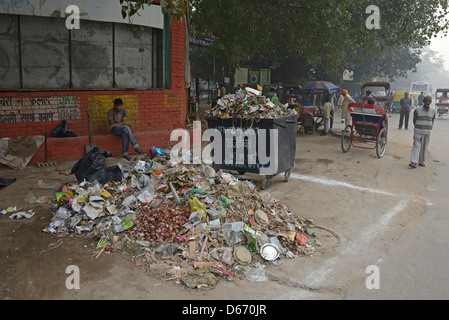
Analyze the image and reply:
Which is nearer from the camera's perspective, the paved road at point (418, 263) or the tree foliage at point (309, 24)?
the paved road at point (418, 263)

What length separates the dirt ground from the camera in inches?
148

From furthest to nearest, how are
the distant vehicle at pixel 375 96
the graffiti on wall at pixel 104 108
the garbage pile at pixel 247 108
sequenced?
the distant vehicle at pixel 375 96 → the graffiti on wall at pixel 104 108 → the garbage pile at pixel 247 108

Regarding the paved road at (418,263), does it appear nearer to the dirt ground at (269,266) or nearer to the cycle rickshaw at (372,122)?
the dirt ground at (269,266)

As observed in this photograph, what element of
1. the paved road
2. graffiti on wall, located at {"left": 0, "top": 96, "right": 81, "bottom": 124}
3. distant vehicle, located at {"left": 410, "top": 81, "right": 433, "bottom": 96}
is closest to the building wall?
graffiti on wall, located at {"left": 0, "top": 96, "right": 81, "bottom": 124}

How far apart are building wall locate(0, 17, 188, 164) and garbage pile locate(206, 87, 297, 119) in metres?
2.74

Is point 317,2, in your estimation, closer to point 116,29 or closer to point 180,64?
point 180,64

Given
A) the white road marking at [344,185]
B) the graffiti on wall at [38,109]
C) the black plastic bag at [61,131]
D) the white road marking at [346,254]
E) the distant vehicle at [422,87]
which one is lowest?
the white road marking at [346,254]

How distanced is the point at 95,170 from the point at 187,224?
2392 mm

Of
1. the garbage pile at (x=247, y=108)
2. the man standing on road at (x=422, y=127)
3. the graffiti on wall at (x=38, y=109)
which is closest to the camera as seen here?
the garbage pile at (x=247, y=108)

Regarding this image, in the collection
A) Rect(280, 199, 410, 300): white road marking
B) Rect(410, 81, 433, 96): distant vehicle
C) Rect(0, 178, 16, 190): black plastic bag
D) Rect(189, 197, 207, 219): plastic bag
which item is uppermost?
Rect(410, 81, 433, 96): distant vehicle

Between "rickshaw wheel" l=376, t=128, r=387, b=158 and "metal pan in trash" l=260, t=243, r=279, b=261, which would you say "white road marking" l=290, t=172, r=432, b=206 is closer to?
"rickshaw wheel" l=376, t=128, r=387, b=158

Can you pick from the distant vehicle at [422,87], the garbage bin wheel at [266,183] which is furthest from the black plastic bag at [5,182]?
the distant vehicle at [422,87]

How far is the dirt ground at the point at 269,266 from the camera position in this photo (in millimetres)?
3768

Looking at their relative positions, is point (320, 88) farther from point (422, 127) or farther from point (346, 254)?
point (346, 254)
